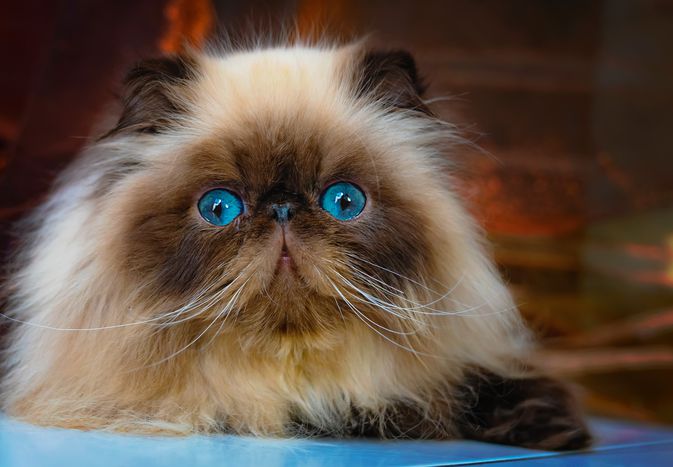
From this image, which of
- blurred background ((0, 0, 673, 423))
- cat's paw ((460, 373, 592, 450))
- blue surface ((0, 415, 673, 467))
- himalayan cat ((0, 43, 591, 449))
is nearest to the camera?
blue surface ((0, 415, 673, 467))

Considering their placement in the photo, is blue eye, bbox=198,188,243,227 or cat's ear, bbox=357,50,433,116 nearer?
blue eye, bbox=198,188,243,227

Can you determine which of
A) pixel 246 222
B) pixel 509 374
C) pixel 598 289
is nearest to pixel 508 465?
pixel 509 374

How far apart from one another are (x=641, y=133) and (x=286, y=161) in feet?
7.87

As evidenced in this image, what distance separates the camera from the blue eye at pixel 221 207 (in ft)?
4.19

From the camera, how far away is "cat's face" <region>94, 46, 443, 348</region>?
125 centimetres

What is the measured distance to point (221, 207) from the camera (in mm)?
1276

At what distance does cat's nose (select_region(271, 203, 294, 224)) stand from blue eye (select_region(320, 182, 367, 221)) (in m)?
0.07

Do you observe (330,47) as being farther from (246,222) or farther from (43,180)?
(43,180)

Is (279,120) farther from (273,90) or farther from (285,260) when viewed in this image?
(285,260)

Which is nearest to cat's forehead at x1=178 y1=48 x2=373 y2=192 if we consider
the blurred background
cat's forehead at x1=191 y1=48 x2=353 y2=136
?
cat's forehead at x1=191 y1=48 x2=353 y2=136

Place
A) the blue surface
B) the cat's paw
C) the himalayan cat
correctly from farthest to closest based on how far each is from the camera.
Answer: the cat's paw < the himalayan cat < the blue surface

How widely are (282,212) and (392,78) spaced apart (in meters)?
0.40

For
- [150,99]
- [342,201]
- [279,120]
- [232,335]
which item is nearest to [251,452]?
[232,335]

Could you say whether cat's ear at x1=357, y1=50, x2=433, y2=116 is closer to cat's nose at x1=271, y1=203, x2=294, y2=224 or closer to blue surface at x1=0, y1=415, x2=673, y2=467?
cat's nose at x1=271, y1=203, x2=294, y2=224
